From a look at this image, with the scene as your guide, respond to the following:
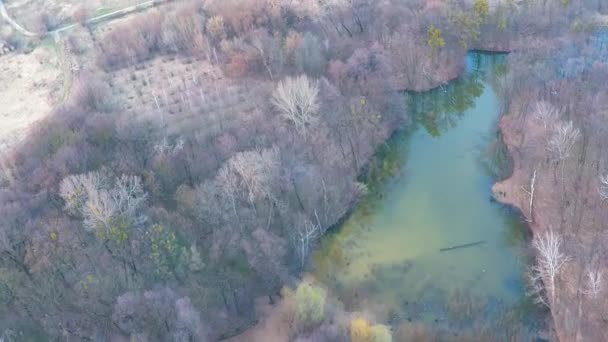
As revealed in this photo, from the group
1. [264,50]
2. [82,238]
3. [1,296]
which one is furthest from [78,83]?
[1,296]

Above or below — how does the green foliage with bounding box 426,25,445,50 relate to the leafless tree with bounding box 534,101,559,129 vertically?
above

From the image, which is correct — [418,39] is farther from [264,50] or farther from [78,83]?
[78,83]

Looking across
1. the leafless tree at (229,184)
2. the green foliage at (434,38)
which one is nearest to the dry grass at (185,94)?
the leafless tree at (229,184)

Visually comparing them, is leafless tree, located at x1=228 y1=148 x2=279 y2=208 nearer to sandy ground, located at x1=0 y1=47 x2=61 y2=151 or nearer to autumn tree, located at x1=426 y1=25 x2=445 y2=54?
sandy ground, located at x1=0 y1=47 x2=61 y2=151

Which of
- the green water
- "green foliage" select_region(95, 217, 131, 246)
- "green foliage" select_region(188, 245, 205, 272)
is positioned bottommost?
the green water

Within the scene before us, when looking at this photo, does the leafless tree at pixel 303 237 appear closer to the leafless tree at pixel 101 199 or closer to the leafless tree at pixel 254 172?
the leafless tree at pixel 254 172

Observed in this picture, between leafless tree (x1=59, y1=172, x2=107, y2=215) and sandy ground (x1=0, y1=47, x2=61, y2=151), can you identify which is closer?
leafless tree (x1=59, y1=172, x2=107, y2=215)

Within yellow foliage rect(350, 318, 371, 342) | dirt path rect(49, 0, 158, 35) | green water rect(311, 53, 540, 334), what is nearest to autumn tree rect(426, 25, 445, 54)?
green water rect(311, 53, 540, 334)
